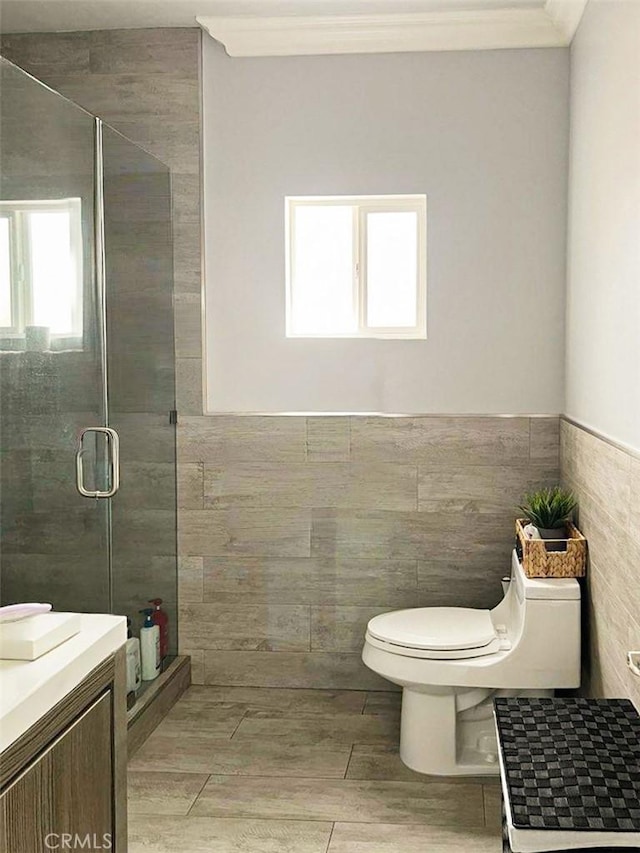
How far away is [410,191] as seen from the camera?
376 cm

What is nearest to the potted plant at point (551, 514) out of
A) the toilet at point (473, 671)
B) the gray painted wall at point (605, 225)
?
the toilet at point (473, 671)

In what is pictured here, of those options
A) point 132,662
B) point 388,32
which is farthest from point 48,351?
point 388,32

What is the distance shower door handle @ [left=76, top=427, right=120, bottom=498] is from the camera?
2.92 metres

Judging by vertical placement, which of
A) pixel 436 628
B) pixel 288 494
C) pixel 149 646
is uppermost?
pixel 288 494

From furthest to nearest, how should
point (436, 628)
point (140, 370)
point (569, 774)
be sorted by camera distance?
1. point (140, 370)
2. point (436, 628)
3. point (569, 774)

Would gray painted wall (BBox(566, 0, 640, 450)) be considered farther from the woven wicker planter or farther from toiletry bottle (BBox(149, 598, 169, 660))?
toiletry bottle (BBox(149, 598, 169, 660))

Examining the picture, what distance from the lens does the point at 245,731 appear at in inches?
136

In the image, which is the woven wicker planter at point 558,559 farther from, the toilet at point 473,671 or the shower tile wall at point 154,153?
the shower tile wall at point 154,153

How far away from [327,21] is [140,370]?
57.7 inches

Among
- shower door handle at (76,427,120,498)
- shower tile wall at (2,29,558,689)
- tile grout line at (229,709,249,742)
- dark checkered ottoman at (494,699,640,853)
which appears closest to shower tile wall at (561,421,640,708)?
dark checkered ottoman at (494,699,640,853)

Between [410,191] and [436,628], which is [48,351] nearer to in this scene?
[436,628]

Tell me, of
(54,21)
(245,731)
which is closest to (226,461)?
(245,731)

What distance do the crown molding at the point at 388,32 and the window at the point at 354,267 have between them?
1.86ft

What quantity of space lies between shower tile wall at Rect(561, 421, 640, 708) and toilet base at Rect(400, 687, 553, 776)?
1.18ft
